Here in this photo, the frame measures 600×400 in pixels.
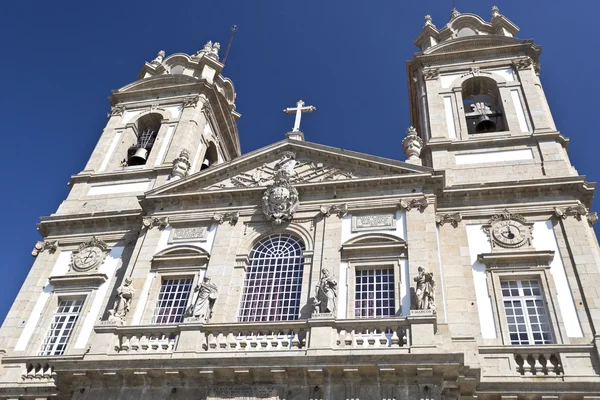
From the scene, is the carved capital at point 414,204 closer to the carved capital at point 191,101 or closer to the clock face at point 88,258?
the clock face at point 88,258

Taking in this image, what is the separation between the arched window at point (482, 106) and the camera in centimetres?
2192

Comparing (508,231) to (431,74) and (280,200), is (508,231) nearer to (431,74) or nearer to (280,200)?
(280,200)

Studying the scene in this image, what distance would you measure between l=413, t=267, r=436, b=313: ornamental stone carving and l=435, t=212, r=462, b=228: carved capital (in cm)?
366

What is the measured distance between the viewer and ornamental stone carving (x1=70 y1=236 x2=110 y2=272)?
63.1ft

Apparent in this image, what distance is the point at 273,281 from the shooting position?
16.4 metres

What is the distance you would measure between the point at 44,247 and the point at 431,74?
16.1 metres

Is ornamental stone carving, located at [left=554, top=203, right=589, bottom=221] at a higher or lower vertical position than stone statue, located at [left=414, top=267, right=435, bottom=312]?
higher

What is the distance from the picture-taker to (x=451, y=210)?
17.9 meters

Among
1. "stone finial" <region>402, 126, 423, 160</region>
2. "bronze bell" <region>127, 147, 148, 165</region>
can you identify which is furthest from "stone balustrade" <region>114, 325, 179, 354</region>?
"bronze bell" <region>127, 147, 148, 165</region>

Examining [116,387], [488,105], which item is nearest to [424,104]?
[488,105]

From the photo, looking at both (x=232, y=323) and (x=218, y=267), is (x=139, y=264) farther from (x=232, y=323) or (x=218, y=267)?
(x=232, y=323)

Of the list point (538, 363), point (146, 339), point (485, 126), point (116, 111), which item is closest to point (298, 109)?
point (485, 126)

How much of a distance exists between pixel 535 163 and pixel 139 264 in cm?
1290

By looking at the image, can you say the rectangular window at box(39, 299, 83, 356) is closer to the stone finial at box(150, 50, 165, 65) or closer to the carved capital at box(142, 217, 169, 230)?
the carved capital at box(142, 217, 169, 230)
